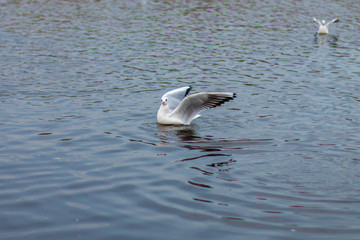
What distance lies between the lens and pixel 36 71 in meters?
16.6

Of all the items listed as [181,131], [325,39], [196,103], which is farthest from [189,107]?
[325,39]

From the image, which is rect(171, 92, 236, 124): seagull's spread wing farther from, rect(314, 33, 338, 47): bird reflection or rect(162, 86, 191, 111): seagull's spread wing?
rect(314, 33, 338, 47): bird reflection

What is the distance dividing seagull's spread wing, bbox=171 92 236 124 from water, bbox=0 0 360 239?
0.37m

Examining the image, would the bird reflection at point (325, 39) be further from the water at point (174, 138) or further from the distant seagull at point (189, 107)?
the distant seagull at point (189, 107)

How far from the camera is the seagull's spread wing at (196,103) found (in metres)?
11.6

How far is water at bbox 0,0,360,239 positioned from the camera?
716 centimetres

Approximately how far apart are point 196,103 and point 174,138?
1.08 metres

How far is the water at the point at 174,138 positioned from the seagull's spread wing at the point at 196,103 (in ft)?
1.23

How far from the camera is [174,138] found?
11.2 metres

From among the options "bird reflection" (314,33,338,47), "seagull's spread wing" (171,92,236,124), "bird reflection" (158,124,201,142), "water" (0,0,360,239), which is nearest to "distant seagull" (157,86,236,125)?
"seagull's spread wing" (171,92,236,124)

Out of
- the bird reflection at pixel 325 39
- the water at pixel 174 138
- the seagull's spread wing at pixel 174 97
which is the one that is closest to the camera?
the water at pixel 174 138

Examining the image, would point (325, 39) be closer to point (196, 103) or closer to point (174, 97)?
point (174, 97)

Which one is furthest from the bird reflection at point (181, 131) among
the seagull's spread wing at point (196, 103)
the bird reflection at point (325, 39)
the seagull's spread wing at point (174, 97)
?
the bird reflection at point (325, 39)

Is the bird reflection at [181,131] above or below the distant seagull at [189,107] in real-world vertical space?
below
